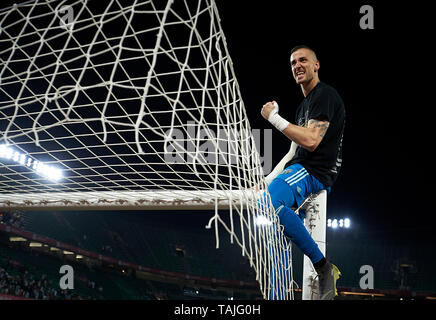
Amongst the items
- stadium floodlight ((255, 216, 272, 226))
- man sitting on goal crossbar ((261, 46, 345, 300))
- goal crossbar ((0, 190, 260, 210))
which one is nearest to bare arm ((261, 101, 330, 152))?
man sitting on goal crossbar ((261, 46, 345, 300))

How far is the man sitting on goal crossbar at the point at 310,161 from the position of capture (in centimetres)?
126

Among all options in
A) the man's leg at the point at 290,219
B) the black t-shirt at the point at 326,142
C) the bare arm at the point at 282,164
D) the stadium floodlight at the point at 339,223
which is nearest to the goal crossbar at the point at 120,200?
the bare arm at the point at 282,164

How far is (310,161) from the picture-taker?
1414mm

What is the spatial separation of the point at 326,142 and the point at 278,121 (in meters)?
0.30

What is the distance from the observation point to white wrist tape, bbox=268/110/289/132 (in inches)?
48.0

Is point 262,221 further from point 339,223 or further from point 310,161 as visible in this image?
point 339,223

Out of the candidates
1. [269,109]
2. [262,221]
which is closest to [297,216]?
[262,221]

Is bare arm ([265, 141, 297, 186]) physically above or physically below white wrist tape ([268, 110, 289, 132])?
below

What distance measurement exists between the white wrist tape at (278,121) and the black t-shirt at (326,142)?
0.16 metres

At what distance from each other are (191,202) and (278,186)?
56 cm

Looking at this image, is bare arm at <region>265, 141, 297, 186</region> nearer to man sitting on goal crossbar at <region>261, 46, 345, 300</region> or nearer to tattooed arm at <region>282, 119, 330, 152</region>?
man sitting on goal crossbar at <region>261, 46, 345, 300</region>

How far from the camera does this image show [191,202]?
172 centimetres

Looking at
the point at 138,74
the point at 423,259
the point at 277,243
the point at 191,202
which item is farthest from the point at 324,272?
the point at 423,259
